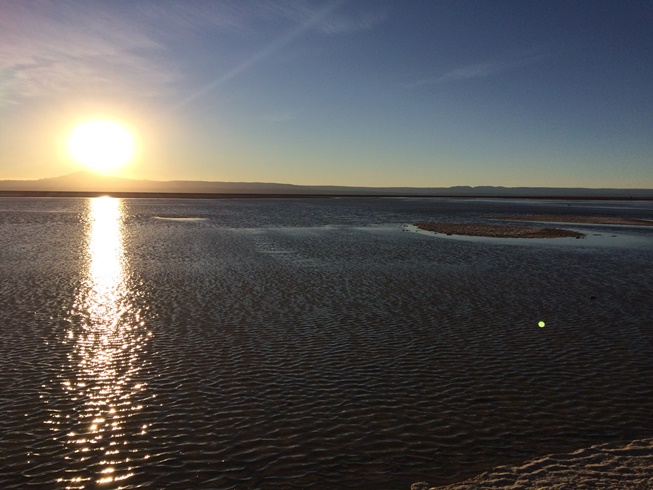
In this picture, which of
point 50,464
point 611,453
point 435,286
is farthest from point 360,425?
point 435,286

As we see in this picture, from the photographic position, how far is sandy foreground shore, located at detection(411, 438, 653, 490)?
8.77 metres

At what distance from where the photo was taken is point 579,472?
9.21 metres

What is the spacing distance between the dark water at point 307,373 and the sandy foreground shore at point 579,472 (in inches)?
13.8

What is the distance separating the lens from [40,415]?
11.5 metres

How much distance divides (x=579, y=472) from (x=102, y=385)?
37.1ft

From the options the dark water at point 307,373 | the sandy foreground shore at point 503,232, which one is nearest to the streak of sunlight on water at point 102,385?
the dark water at point 307,373

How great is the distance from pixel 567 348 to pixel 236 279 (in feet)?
57.9

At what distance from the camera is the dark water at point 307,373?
9.78m

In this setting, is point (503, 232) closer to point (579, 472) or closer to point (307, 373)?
point (307, 373)

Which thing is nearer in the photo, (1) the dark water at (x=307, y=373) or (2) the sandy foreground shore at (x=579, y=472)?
(2) the sandy foreground shore at (x=579, y=472)

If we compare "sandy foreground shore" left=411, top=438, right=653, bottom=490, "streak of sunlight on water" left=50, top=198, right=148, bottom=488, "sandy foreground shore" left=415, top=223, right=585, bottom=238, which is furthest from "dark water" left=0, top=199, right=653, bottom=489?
"sandy foreground shore" left=415, top=223, right=585, bottom=238

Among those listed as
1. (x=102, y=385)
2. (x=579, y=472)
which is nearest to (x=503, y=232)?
(x=579, y=472)

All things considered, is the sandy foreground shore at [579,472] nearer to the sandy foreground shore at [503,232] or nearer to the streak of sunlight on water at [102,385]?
the streak of sunlight on water at [102,385]

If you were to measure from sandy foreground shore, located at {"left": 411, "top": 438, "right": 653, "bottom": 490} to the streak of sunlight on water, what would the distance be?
587 cm
